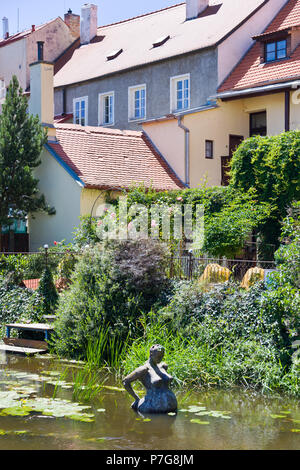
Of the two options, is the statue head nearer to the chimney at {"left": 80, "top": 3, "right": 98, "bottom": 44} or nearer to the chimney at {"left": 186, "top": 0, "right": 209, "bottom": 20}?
the chimney at {"left": 186, "top": 0, "right": 209, "bottom": 20}

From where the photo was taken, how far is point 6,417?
8.32 m

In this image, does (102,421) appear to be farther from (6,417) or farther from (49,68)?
(49,68)

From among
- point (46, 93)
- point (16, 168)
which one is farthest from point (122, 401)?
point (46, 93)

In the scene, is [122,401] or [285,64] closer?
[122,401]

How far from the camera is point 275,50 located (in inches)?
977

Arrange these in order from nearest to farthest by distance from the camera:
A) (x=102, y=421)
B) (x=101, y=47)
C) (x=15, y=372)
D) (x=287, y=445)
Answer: (x=287, y=445), (x=102, y=421), (x=15, y=372), (x=101, y=47)

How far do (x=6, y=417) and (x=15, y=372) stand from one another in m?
3.21

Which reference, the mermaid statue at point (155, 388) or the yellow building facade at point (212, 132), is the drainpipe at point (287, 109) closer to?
the yellow building facade at point (212, 132)

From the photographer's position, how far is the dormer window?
2452 cm

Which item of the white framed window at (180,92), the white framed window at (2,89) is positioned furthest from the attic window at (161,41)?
the white framed window at (2,89)

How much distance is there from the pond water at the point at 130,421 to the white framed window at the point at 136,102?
1979cm

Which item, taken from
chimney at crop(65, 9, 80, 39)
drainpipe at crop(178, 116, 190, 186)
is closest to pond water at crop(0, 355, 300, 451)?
drainpipe at crop(178, 116, 190, 186)

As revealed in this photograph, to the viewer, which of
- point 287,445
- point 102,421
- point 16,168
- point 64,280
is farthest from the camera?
point 16,168

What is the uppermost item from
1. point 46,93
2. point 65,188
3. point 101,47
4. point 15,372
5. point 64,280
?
point 101,47
